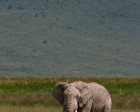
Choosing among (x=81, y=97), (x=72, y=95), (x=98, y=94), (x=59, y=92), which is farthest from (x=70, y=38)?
(x=72, y=95)

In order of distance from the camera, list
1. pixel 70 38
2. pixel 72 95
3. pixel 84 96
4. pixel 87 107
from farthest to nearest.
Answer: pixel 70 38 < pixel 87 107 < pixel 84 96 < pixel 72 95

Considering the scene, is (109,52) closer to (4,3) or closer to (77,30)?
(77,30)

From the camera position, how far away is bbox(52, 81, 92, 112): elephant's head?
16.8 meters

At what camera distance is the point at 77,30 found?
122812mm

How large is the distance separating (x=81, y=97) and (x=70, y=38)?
101m

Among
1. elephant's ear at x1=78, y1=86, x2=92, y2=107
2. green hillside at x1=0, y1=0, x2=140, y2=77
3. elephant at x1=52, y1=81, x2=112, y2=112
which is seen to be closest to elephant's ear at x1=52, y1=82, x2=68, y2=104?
elephant at x1=52, y1=81, x2=112, y2=112

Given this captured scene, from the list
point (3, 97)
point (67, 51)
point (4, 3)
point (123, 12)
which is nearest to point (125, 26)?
point (123, 12)

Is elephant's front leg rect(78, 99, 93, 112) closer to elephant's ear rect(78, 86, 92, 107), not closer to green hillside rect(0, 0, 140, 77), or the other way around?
elephant's ear rect(78, 86, 92, 107)

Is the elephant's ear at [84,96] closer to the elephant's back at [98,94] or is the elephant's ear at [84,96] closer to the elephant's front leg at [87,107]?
the elephant's front leg at [87,107]

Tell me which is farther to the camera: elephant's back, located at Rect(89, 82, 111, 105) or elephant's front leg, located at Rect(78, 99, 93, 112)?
elephant's back, located at Rect(89, 82, 111, 105)

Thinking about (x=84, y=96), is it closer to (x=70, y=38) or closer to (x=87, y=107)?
(x=87, y=107)

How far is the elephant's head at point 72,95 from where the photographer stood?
16750mm

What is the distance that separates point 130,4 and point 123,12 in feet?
7.80

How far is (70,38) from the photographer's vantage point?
391 feet
